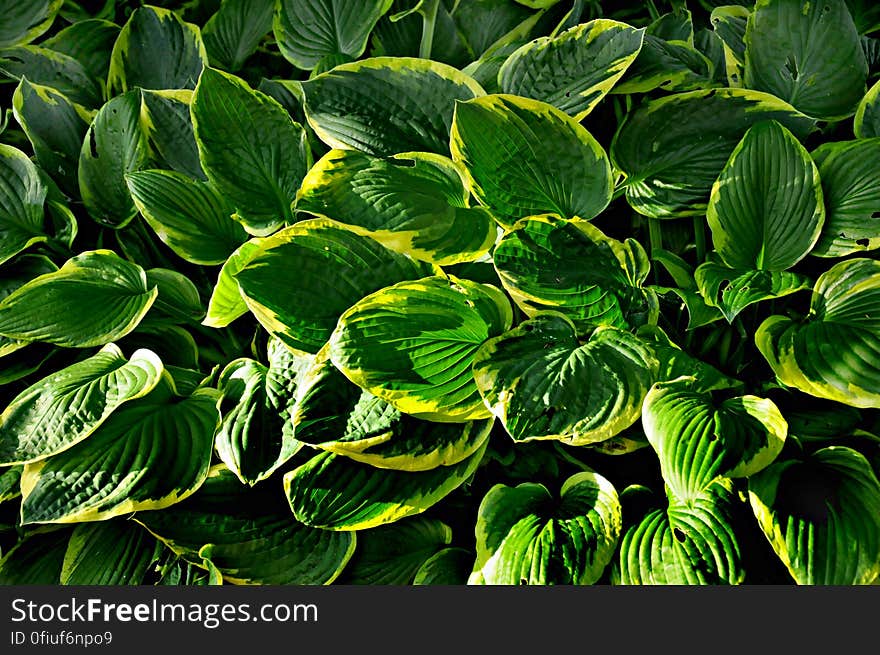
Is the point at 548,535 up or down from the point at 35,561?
up

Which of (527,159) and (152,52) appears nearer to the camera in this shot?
(527,159)

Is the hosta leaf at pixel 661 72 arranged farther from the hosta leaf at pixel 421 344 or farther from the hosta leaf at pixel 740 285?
the hosta leaf at pixel 421 344

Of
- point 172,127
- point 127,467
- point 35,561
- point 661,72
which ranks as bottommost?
point 35,561

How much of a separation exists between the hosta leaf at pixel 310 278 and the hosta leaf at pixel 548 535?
25 centimetres

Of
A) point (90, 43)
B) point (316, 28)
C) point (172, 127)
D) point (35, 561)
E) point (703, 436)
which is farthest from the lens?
point (90, 43)

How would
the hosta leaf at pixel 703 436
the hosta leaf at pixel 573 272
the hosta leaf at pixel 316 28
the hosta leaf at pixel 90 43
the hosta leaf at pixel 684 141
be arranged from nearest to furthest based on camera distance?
the hosta leaf at pixel 703 436 < the hosta leaf at pixel 573 272 < the hosta leaf at pixel 684 141 < the hosta leaf at pixel 316 28 < the hosta leaf at pixel 90 43

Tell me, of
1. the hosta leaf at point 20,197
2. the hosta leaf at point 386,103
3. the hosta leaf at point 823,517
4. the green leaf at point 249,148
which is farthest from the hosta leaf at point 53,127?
the hosta leaf at point 823,517

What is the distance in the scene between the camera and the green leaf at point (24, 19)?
1.23 meters

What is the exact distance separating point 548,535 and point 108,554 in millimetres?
488

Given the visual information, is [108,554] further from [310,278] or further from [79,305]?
[310,278]

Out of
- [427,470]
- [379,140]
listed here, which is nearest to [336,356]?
[427,470]

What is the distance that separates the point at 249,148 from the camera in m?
0.94

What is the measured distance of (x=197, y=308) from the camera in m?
1.03

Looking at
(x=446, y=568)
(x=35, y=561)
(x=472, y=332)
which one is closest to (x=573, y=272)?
(x=472, y=332)
